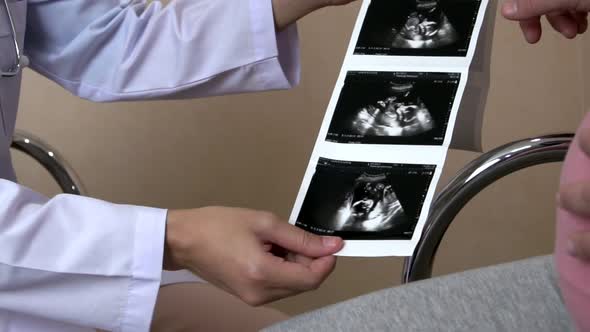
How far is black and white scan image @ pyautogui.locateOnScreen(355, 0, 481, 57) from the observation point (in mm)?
873

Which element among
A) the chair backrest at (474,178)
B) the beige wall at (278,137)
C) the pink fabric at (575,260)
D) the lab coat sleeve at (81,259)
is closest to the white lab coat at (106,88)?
the lab coat sleeve at (81,259)

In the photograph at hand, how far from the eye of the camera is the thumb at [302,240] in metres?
0.73

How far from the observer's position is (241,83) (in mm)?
1056

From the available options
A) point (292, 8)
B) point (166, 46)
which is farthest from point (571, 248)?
point (166, 46)

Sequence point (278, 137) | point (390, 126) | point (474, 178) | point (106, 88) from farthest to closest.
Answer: point (278, 137) → point (106, 88) → point (474, 178) → point (390, 126)

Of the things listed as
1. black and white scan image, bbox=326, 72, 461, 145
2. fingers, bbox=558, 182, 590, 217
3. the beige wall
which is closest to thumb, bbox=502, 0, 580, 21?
black and white scan image, bbox=326, 72, 461, 145

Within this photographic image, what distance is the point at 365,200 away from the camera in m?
0.78

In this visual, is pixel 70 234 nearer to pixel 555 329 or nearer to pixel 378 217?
pixel 378 217

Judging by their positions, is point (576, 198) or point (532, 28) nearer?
point (576, 198)

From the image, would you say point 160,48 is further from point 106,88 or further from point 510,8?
point 510,8

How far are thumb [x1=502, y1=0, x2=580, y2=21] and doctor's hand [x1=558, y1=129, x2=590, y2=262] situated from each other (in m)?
0.31

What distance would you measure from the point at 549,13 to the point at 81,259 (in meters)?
0.53

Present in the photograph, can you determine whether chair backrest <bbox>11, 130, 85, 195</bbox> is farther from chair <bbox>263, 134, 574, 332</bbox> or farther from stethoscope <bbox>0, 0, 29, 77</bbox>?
chair <bbox>263, 134, 574, 332</bbox>

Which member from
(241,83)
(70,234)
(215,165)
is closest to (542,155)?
(241,83)
